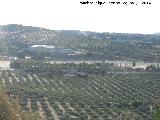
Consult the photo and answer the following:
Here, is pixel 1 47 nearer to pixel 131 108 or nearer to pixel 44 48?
pixel 44 48

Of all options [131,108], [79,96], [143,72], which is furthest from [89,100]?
[143,72]

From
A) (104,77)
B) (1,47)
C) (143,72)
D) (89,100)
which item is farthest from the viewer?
(1,47)

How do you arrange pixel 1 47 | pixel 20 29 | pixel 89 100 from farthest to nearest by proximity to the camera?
pixel 20 29
pixel 1 47
pixel 89 100

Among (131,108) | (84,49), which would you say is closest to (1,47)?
(84,49)

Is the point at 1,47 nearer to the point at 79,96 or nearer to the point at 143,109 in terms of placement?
the point at 79,96

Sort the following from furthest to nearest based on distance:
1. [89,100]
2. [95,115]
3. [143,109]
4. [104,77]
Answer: [104,77] < [89,100] < [143,109] < [95,115]

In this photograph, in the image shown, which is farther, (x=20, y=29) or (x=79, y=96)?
(x=20, y=29)
